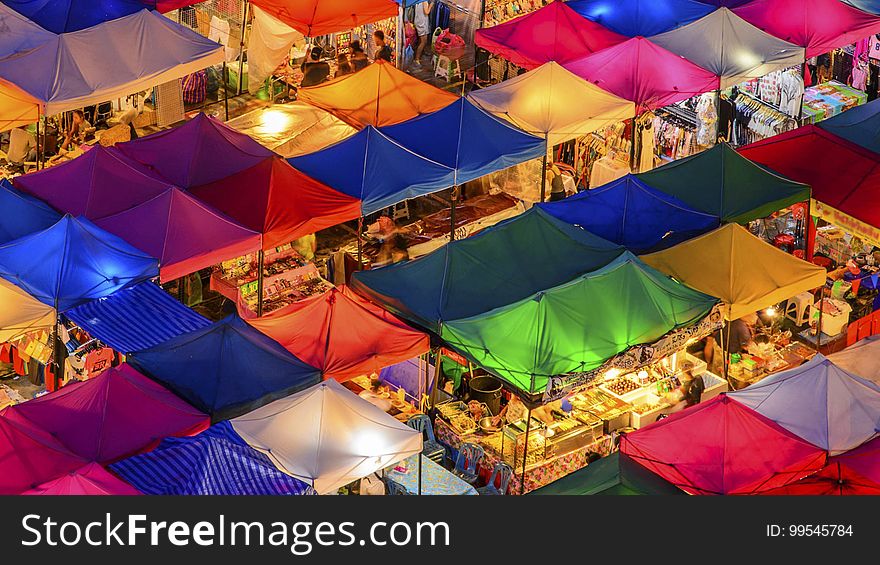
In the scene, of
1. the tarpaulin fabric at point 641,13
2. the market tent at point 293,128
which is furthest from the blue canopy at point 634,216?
the tarpaulin fabric at point 641,13

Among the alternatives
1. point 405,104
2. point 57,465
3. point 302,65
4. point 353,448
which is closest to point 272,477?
point 353,448

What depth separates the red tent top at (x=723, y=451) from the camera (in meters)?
13.2

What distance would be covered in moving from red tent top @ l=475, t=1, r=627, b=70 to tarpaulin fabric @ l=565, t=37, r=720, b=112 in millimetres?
509

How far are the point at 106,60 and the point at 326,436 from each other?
7834 mm

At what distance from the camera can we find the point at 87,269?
1548cm

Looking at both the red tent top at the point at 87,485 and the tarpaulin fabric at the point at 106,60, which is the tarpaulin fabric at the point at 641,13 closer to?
the tarpaulin fabric at the point at 106,60

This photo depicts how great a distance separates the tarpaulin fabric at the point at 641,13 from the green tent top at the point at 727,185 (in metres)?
4.12

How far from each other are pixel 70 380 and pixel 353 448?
3.82 meters

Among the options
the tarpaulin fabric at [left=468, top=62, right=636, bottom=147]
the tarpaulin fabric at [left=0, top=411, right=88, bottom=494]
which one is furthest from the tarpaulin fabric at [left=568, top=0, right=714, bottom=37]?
the tarpaulin fabric at [left=0, top=411, right=88, bottom=494]

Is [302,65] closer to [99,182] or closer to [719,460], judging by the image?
[99,182]

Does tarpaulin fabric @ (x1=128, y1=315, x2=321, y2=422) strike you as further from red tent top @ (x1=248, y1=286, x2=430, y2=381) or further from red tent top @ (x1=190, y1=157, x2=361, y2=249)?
red tent top @ (x1=190, y1=157, x2=361, y2=249)

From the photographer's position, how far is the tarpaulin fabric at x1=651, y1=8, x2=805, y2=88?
19969mm

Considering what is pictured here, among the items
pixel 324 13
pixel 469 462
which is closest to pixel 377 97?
pixel 324 13

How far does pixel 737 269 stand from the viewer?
1578 centimetres
